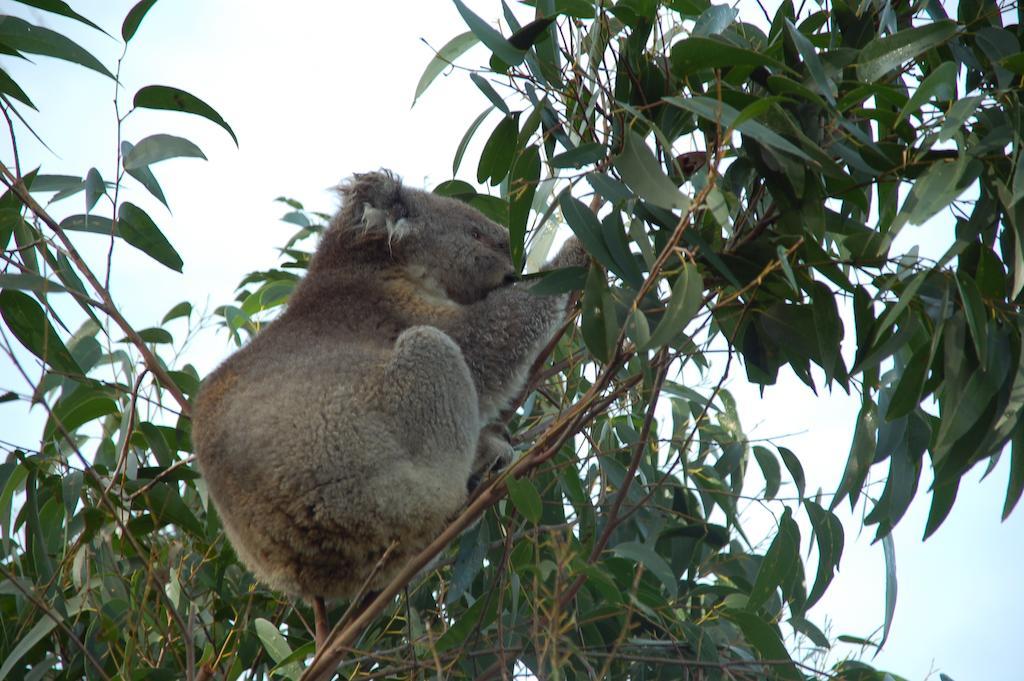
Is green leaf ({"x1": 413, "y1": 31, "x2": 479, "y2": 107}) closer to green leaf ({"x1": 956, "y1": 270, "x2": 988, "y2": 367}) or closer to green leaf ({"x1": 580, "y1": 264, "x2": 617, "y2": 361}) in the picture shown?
green leaf ({"x1": 580, "y1": 264, "x2": 617, "y2": 361})

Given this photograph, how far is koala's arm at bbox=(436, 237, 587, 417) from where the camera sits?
9.46 feet

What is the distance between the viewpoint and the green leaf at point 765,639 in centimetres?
258

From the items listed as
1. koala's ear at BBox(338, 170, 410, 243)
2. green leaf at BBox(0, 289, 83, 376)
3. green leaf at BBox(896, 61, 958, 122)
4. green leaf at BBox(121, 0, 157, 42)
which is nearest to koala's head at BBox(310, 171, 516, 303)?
koala's ear at BBox(338, 170, 410, 243)

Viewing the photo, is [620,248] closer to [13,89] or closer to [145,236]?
[145,236]

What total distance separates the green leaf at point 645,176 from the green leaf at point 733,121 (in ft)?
0.42

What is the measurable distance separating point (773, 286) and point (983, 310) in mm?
504

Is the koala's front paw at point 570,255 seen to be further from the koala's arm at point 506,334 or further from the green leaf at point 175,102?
the green leaf at point 175,102

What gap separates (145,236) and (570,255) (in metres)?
1.22

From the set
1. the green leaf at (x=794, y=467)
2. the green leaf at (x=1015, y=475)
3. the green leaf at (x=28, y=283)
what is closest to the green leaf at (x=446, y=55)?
the green leaf at (x=28, y=283)

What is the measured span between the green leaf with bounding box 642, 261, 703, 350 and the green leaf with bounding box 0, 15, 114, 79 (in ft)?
5.55

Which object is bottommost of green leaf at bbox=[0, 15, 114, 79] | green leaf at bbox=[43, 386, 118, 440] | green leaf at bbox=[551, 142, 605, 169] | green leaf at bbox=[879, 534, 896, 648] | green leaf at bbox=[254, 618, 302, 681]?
green leaf at bbox=[254, 618, 302, 681]

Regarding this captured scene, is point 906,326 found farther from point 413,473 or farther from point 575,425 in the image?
point 413,473

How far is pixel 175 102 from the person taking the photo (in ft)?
8.64

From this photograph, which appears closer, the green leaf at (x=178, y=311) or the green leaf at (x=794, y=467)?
the green leaf at (x=794, y=467)
